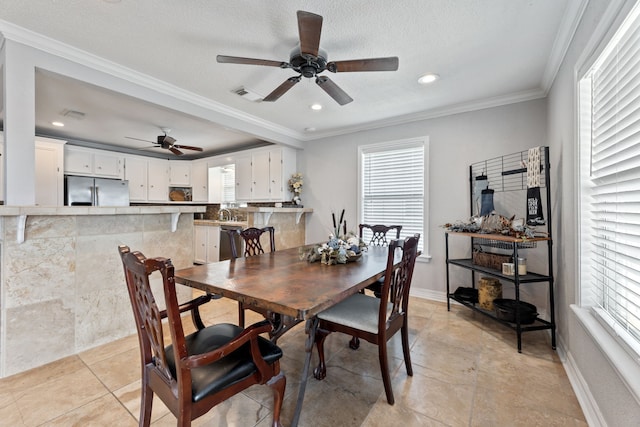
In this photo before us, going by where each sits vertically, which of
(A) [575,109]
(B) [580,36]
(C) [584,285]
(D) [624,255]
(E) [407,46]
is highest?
(E) [407,46]

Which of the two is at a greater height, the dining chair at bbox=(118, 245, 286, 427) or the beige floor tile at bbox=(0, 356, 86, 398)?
the dining chair at bbox=(118, 245, 286, 427)

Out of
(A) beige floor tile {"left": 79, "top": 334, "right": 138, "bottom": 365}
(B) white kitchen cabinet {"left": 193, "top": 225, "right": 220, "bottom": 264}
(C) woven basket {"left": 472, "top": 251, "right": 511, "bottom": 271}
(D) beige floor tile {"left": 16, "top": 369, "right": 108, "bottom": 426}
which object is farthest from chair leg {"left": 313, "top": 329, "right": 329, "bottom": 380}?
(B) white kitchen cabinet {"left": 193, "top": 225, "right": 220, "bottom": 264}

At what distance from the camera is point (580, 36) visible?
176 centimetres

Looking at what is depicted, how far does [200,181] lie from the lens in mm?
6168

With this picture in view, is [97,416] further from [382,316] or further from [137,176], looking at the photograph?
[137,176]

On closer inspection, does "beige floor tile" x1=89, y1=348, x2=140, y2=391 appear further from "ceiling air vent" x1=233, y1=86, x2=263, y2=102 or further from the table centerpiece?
"ceiling air vent" x1=233, y1=86, x2=263, y2=102

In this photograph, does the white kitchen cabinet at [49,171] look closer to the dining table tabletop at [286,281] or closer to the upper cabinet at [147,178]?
the upper cabinet at [147,178]

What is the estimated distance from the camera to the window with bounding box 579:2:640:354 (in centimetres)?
124

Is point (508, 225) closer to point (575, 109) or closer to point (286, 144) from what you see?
point (575, 109)

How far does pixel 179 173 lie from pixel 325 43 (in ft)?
17.2

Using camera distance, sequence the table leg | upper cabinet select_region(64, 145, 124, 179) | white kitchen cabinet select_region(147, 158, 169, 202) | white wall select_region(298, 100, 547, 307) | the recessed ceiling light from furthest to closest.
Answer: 1. white kitchen cabinet select_region(147, 158, 169, 202)
2. upper cabinet select_region(64, 145, 124, 179)
3. white wall select_region(298, 100, 547, 307)
4. the recessed ceiling light
5. the table leg

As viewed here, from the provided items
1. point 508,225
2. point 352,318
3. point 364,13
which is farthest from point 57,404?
point 508,225

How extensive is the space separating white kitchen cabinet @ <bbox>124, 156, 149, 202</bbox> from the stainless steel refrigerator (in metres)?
0.24

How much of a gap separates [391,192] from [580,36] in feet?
8.08
